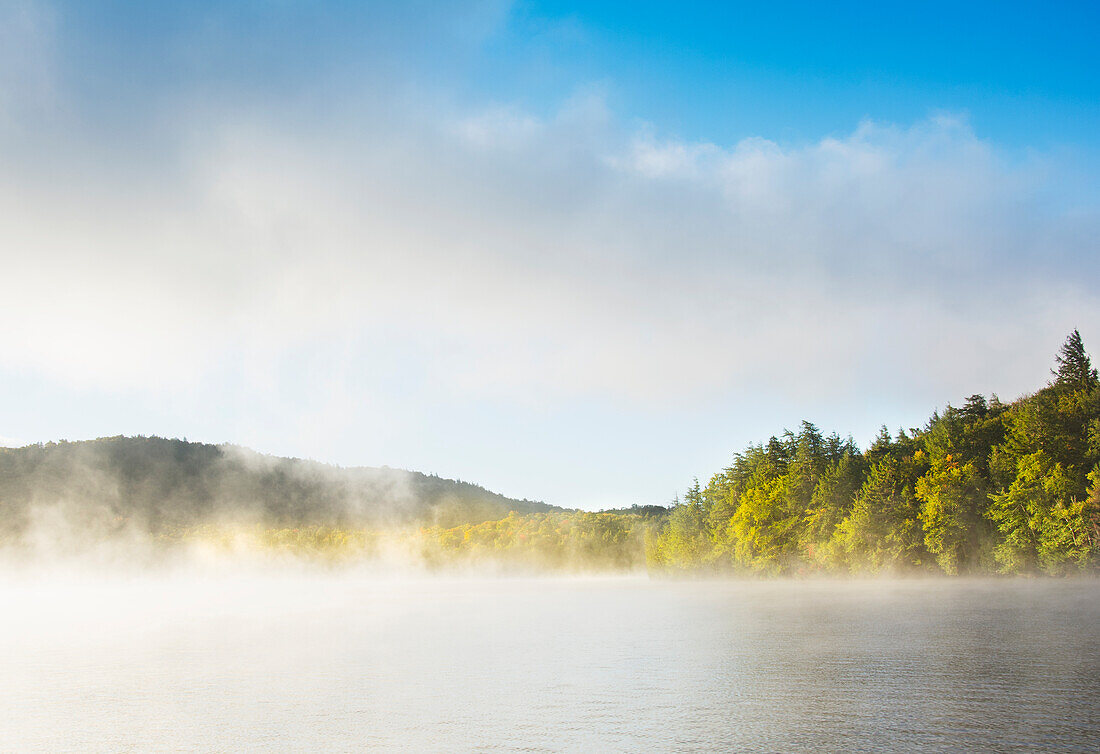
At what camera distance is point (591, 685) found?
27.1 m

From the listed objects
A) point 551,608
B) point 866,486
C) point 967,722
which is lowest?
point 551,608

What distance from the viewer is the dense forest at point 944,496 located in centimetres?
7881

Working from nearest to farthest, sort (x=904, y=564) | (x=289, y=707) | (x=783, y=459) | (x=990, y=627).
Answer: (x=289, y=707), (x=990, y=627), (x=904, y=564), (x=783, y=459)

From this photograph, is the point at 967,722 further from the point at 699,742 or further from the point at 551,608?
the point at 551,608

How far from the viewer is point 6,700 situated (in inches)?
1091

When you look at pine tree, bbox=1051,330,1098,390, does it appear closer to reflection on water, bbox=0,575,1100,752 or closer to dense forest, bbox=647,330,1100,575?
dense forest, bbox=647,330,1100,575

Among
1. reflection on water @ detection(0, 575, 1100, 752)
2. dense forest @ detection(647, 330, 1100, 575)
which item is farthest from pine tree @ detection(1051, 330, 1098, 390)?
reflection on water @ detection(0, 575, 1100, 752)

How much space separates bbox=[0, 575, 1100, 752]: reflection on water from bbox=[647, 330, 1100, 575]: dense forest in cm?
3083

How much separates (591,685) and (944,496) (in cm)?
7826

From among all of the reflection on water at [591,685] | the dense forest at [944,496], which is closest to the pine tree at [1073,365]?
the dense forest at [944,496]

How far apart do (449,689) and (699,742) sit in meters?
11.6

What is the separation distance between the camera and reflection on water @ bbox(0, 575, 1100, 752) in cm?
1925

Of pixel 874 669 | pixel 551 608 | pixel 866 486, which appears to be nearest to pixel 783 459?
pixel 866 486

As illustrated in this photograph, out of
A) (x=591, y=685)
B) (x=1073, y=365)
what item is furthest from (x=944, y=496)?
(x=591, y=685)
